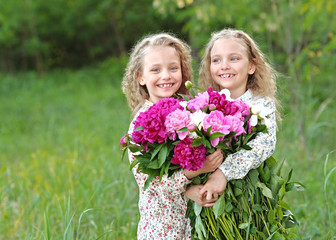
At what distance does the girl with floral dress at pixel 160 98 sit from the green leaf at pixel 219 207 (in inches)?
5.6

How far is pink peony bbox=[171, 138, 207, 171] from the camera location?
176 cm

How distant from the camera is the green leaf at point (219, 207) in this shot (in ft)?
6.18

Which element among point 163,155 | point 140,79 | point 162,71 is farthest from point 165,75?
point 163,155

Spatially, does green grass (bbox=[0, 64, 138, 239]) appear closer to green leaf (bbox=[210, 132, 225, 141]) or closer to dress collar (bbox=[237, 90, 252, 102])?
green leaf (bbox=[210, 132, 225, 141])

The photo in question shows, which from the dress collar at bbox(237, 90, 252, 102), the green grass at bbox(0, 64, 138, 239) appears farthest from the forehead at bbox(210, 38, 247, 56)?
the green grass at bbox(0, 64, 138, 239)

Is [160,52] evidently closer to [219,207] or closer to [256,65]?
[256,65]

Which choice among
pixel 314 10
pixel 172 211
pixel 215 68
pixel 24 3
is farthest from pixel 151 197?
pixel 24 3

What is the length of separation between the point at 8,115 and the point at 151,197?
26.6 feet

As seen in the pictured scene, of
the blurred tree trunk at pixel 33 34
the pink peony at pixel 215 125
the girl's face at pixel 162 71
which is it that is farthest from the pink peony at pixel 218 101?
the blurred tree trunk at pixel 33 34

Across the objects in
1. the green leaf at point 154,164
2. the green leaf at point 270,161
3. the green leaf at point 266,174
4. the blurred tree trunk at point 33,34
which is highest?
the blurred tree trunk at point 33,34

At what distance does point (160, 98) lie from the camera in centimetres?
240

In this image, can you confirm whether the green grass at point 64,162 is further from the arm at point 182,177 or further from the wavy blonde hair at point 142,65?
the wavy blonde hair at point 142,65

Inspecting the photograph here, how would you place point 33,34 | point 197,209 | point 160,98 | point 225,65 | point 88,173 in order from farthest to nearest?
1. point 33,34
2. point 88,173
3. point 160,98
4. point 225,65
5. point 197,209

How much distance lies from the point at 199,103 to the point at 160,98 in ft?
1.79
